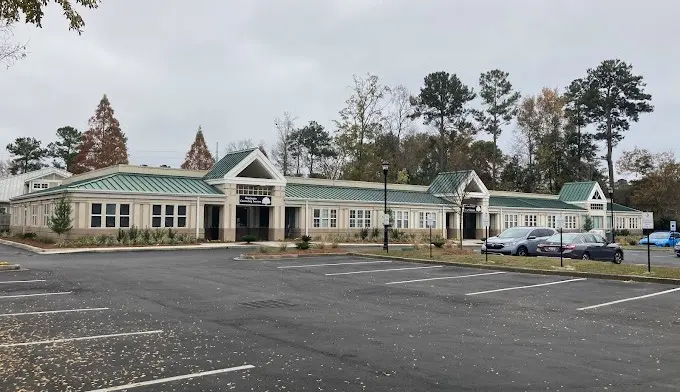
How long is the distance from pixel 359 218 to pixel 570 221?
29805 mm

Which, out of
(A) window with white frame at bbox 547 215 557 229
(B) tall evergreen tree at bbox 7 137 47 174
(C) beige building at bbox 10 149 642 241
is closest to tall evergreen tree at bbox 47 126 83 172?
(B) tall evergreen tree at bbox 7 137 47 174

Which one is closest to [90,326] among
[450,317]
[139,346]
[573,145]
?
[139,346]

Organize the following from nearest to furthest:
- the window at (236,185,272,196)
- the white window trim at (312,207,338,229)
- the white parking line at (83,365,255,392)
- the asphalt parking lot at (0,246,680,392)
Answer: the white parking line at (83,365,255,392) < the asphalt parking lot at (0,246,680,392) < the window at (236,185,272,196) < the white window trim at (312,207,338,229)

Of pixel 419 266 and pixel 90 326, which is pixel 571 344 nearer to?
pixel 90 326

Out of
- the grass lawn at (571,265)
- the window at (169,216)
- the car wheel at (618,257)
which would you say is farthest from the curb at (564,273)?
the window at (169,216)

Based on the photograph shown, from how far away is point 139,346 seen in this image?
7.50m

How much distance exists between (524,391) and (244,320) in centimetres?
539

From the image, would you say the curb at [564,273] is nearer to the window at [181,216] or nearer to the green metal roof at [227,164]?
the window at [181,216]

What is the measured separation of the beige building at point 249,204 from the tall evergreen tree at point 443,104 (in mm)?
17569

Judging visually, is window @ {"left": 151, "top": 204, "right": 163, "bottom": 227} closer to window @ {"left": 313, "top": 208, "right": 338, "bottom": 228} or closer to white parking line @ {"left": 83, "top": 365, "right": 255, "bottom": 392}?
window @ {"left": 313, "top": 208, "right": 338, "bottom": 228}

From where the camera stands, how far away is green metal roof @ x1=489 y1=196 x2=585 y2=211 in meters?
57.7

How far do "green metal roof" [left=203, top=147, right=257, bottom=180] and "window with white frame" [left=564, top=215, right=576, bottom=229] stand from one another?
39.1 metres

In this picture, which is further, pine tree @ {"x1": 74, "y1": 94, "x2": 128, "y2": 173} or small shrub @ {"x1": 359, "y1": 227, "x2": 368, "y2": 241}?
pine tree @ {"x1": 74, "y1": 94, "x2": 128, "y2": 173}

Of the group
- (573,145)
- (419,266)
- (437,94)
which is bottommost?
(419,266)
